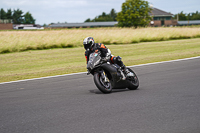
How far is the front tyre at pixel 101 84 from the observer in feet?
23.7

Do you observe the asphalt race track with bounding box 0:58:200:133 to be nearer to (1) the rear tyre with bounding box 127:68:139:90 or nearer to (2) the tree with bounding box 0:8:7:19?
(1) the rear tyre with bounding box 127:68:139:90

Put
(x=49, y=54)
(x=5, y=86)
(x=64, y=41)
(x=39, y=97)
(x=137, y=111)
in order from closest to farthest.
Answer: (x=137, y=111) < (x=39, y=97) < (x=5, y=86) < (x=49, y=54) < (x=64, y=41)

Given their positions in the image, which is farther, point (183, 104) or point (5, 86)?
point (5, 86)

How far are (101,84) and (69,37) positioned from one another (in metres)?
17.9

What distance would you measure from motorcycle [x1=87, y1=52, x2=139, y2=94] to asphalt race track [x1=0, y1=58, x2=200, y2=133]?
24 centimetres

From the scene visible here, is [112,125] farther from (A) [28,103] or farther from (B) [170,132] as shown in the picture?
(A) [28,103]

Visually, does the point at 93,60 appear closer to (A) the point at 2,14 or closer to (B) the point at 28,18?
(A) the point at 2,14

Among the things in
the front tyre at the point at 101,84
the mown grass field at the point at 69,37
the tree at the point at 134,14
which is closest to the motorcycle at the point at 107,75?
the front tyre at the point at 101,84

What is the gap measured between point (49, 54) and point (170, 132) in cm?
1609

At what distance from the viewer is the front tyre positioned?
7.21m

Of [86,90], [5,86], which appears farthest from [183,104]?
[5,86]

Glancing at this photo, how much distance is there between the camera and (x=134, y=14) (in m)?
67.9

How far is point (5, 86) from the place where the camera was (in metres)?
9.67

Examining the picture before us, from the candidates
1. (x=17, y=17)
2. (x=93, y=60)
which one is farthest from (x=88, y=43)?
(x=17, y=17)
